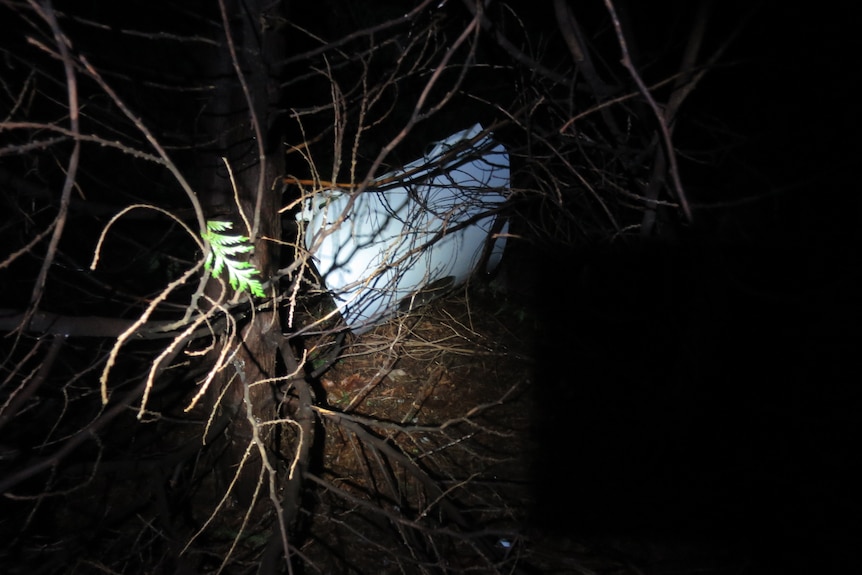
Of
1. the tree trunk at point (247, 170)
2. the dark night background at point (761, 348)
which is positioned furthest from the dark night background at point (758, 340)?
the tree trunk at point (247, 170)

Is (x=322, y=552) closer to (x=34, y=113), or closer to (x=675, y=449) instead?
(x=675, y=449)

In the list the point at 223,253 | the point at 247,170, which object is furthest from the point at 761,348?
the point at 247,170

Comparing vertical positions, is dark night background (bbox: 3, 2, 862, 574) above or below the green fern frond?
below

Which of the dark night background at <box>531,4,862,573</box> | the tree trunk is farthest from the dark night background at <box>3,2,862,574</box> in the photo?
the tree trunk

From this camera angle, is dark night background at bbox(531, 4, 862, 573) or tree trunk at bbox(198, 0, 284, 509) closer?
dark night background at bbox(531, 4, 862, 573)

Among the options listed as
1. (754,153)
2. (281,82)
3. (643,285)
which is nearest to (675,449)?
(643,285)

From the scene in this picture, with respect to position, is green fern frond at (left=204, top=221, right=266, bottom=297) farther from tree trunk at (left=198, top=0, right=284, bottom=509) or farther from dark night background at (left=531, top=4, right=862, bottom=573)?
dark night background at (left=531, top=4, right=862, bottom=573)

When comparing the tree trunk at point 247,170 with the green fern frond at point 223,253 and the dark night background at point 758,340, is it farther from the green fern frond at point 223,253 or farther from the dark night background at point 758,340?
the dark night background at point 758,340

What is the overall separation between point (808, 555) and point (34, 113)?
5.78 metres

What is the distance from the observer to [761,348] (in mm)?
2730

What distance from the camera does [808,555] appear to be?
8.05 ft

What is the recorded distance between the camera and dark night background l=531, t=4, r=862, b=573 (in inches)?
82.0

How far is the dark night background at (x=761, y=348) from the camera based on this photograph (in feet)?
6.83

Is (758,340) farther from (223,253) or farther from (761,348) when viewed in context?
(223,253)
